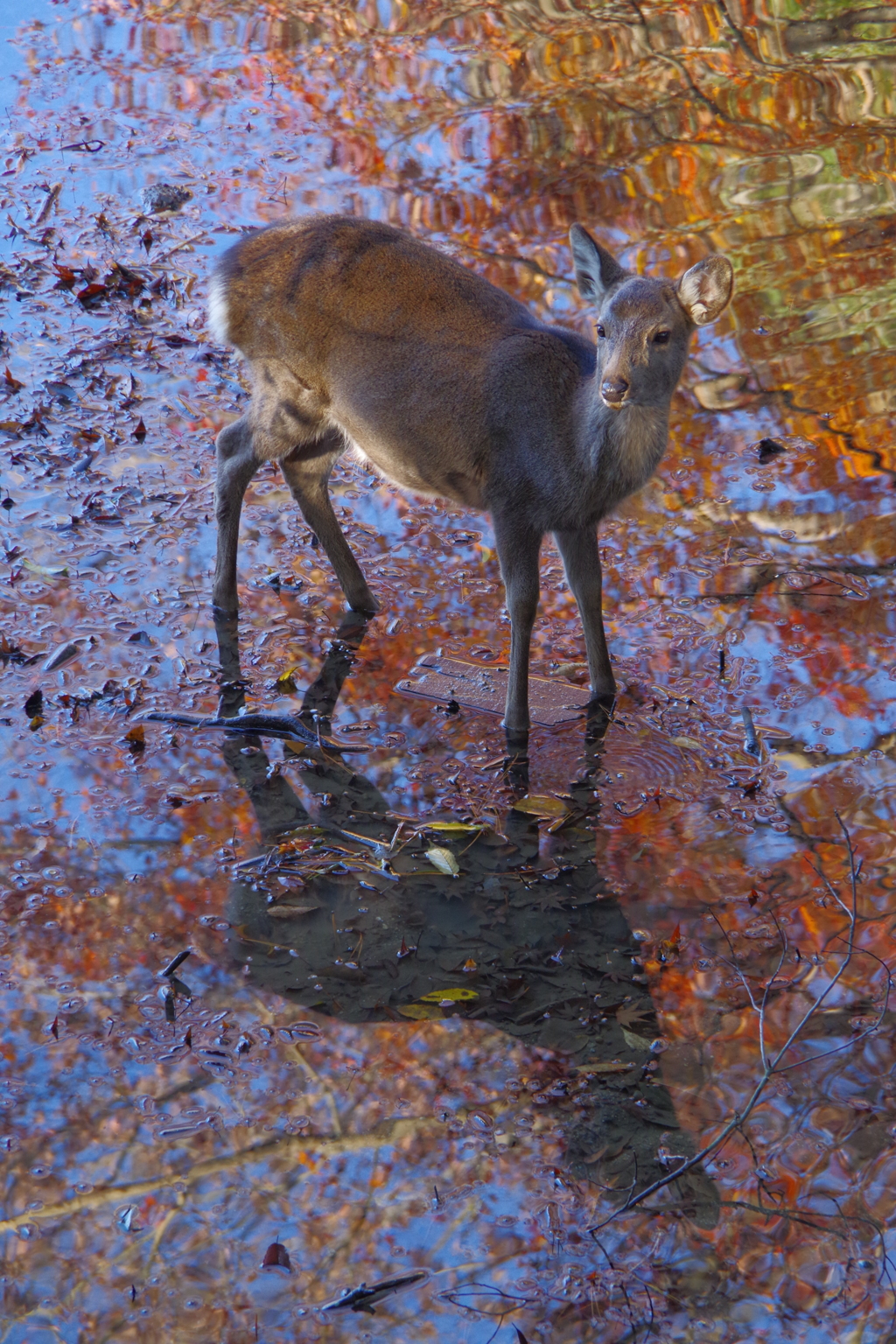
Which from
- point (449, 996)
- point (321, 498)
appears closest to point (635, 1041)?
point (449, 996)

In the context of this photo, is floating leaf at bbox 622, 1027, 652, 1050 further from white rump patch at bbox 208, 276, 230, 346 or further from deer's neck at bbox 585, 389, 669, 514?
white rump patch at bbox 208, 276, 230, 346

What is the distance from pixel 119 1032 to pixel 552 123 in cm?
857

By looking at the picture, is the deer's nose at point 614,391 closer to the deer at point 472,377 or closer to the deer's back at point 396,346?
the deer at point 472,377

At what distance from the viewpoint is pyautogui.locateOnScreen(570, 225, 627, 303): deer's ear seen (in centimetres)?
498

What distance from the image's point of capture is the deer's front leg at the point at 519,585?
209 inches

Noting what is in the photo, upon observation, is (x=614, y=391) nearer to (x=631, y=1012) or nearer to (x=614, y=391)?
(x=614, y=391)

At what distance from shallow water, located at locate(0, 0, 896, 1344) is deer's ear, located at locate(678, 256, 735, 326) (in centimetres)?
158

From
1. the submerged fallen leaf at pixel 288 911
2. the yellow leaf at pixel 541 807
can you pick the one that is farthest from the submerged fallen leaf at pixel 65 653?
the yellow leaf at pixel 541 807

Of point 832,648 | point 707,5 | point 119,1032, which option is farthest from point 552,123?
point 119,1032

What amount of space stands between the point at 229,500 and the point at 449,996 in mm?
2696

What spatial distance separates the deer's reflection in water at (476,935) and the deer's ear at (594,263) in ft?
5.73

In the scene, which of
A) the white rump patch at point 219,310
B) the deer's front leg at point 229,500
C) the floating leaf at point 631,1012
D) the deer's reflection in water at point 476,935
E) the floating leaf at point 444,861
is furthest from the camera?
the deer's front leg at point 229,500

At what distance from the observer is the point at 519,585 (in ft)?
17.5

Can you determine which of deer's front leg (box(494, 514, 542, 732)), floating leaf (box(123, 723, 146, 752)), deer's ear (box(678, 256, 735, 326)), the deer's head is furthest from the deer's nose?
floating leaf (box(123, 723, 146, 752))
